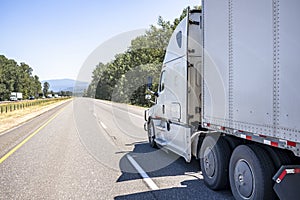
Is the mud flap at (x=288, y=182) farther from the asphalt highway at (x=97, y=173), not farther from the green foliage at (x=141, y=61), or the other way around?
the green foliage at (x=141, y=61)

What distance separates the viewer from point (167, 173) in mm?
6402

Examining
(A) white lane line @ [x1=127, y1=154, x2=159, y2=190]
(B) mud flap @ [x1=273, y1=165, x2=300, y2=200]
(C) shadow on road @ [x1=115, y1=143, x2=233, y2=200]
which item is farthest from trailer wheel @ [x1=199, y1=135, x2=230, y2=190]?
(B) mud flap @ [x1=273, y1=165, x2=300, y2=200]

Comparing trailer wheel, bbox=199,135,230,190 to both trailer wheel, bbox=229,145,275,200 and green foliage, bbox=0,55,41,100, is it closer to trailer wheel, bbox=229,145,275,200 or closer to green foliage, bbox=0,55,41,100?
trailer wheel, bbox=229,145,275,200

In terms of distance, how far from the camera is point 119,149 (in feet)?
31.1

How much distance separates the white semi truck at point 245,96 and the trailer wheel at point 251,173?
13 mm

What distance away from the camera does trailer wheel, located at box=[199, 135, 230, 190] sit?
4.98 meters

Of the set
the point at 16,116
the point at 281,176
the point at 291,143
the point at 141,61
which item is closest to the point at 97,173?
the point at 281,176

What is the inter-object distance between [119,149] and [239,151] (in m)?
5.64

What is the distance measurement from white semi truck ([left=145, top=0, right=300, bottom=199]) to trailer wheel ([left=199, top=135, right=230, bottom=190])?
17 millimetres

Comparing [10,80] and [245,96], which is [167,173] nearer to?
[245,96]

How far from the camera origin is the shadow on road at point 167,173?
500 cm

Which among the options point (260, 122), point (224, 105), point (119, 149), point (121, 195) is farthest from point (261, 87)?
point (119, 149)

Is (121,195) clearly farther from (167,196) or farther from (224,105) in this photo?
(224,105)

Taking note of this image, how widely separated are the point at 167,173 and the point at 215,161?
1561mm
